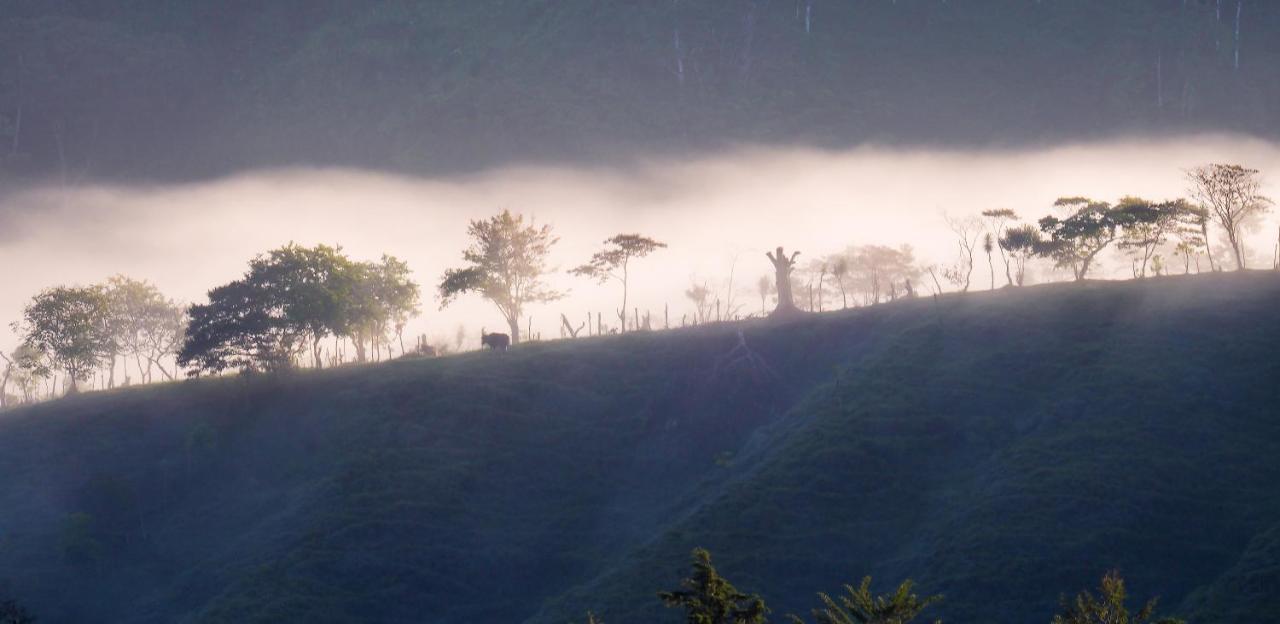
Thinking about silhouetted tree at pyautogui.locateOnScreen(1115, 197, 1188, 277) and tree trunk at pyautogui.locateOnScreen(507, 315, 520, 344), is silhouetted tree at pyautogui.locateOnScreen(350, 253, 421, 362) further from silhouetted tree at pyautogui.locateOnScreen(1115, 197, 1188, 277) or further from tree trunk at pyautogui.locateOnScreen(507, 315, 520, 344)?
silhouetted tree at pyautogui.locateOnScreen(1115, 197, 1188, 277)

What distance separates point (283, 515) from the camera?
9612cm

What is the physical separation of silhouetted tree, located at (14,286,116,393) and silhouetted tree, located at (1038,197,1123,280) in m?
108

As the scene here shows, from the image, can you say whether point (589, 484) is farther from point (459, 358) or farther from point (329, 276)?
point (329, 276)

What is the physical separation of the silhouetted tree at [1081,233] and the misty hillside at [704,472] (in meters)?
14.9

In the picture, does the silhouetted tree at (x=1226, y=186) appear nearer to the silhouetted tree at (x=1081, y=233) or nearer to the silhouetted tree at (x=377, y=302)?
the silhouetted tree at (x=1081, y=233)

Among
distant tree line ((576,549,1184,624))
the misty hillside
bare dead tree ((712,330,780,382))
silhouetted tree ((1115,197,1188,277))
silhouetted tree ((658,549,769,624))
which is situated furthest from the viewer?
silhouetted tree ((1115,197,1188,277))

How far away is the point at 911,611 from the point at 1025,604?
97.3 ft

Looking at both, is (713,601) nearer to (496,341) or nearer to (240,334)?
(496,341)

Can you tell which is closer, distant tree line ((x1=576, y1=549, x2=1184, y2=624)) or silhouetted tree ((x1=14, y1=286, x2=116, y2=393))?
distant tree line ((x1=576, y1=549, x2=1184, y2=624))

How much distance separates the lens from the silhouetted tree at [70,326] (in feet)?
479

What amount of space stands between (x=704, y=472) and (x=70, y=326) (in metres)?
87.5

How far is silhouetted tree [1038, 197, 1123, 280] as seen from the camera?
12444 centimetres

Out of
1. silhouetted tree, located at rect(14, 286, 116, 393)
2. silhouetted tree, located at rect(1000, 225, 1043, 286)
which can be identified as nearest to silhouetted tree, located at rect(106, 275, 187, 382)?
silhouetted tree, located at rect(14, 286, 116, 393)

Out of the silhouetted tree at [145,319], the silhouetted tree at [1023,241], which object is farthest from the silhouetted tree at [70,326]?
the silhouetted tree at [1023,241]
